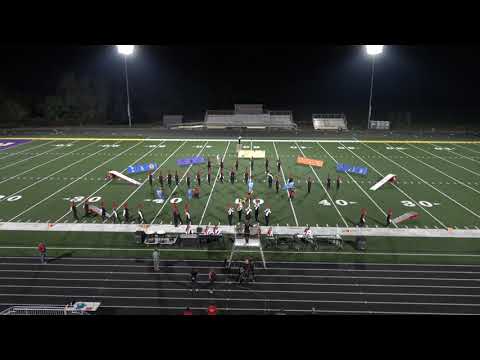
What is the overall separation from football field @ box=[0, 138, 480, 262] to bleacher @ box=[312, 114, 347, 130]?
954 centimetres

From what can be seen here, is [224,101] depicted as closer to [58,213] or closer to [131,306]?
[58,213]

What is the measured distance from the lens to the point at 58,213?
13445mm

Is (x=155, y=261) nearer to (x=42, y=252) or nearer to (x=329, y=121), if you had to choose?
(x=42, y=252)

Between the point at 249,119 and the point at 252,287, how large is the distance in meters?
29.8

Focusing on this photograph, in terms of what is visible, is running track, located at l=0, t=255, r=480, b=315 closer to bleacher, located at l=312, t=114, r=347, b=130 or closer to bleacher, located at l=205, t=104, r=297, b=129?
bleacher, located at l=312, t=114, r=347, b=130

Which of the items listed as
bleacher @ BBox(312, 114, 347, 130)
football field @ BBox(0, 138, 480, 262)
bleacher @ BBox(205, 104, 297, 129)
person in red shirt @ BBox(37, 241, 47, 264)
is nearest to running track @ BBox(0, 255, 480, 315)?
person in red shirt @ BBox(37, 241, 47, 264)

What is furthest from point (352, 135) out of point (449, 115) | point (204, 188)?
point (204, 188)

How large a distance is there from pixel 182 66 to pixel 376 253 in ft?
111

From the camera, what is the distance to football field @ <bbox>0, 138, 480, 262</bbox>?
43.5 ft

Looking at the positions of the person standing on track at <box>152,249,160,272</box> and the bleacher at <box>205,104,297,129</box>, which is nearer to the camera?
the person standing on track at <box>152,249,160,272</box>

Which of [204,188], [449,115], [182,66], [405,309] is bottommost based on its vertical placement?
[405,309]

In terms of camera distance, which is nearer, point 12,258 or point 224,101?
point 12,258

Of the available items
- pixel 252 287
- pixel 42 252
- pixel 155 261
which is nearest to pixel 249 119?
pixel 155 261
